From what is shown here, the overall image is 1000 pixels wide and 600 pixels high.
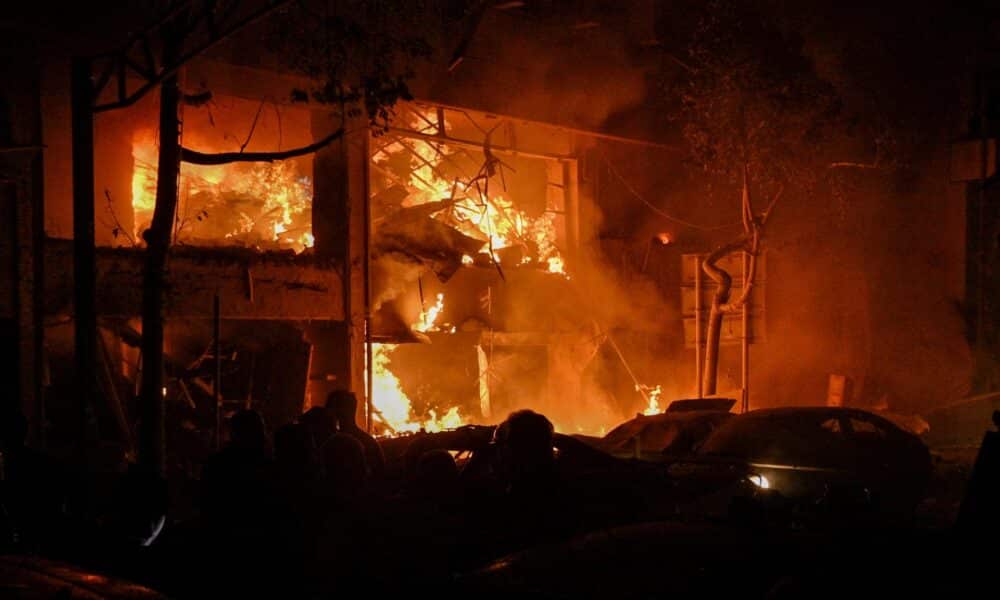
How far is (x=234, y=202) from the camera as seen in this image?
1672 centimetres

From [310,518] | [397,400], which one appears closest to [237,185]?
[397,400]

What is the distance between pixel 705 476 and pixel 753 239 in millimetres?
10891

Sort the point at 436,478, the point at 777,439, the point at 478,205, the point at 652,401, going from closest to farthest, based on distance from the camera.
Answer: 1. the point at 436,478
2. the point at 777,439
3. the point at 478,205
4. the point at 652,401

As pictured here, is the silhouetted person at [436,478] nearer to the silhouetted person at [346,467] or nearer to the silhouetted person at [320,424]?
the silhouetted person at [346,467]

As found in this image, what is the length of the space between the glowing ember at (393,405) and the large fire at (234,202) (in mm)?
2973

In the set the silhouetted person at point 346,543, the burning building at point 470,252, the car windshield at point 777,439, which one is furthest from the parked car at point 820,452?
the burning building at point 470,252

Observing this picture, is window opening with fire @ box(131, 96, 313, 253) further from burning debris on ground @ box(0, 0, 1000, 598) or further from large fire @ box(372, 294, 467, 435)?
large fire @ box(372, 294, 467, 435)

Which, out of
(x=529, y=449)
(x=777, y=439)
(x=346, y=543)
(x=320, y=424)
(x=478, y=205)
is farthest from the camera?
(x=478, y=205)

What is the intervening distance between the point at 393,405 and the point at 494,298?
9.71ft

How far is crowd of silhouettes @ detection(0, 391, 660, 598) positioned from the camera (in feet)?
15.0

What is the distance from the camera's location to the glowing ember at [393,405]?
1798cm

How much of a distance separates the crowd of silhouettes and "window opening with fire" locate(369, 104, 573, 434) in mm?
10189

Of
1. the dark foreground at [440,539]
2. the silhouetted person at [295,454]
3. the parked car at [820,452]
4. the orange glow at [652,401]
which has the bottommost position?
the orange glow at [652,401]

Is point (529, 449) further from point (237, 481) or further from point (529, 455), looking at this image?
point (237, 481)
